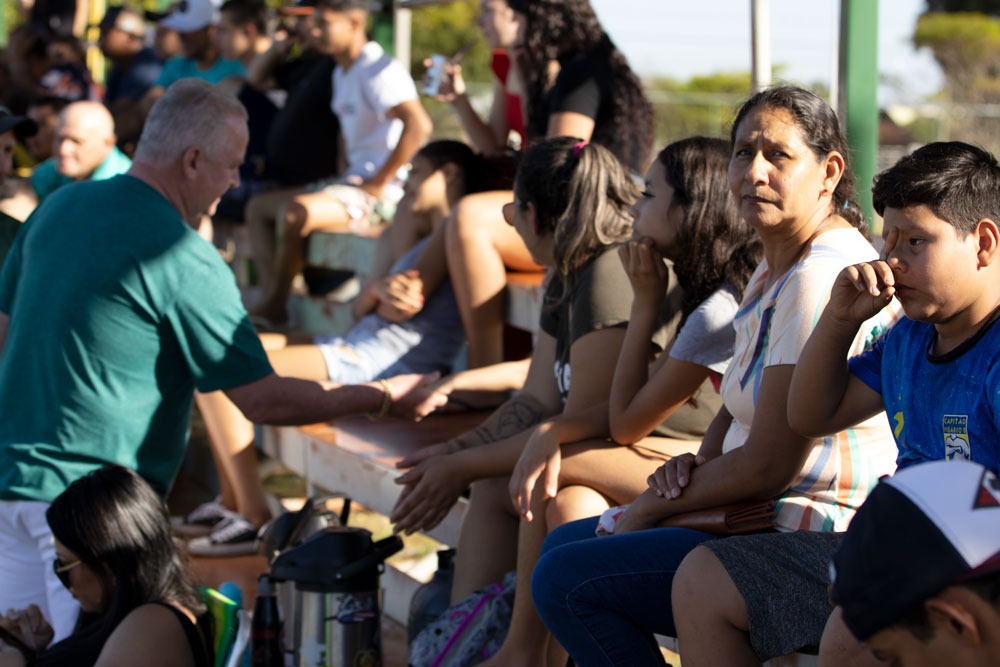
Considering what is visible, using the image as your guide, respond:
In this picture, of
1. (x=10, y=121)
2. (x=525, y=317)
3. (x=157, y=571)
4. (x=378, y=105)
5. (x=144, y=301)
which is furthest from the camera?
(x=378, y=105)

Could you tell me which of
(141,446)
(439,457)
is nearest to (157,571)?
(141,446)

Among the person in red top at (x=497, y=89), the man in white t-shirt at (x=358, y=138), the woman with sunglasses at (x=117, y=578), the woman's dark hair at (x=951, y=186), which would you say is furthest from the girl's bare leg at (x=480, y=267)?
the woman's dark hair at (x=951, y=186)

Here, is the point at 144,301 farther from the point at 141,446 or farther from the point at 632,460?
the point at 632,460

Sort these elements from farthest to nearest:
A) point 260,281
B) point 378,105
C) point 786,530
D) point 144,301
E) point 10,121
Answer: point 260,281 → point 378,105 → point 10,121 → point 144,301 → point 786,530

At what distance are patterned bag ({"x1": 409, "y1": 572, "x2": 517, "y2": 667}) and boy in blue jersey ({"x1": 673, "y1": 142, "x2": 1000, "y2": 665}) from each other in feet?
3.46

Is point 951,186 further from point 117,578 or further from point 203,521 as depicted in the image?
point 203,521

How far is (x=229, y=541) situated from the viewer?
5.25 meters

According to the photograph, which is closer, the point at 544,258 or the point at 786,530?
the point at 786,530

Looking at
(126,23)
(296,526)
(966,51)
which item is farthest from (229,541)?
(966,51)

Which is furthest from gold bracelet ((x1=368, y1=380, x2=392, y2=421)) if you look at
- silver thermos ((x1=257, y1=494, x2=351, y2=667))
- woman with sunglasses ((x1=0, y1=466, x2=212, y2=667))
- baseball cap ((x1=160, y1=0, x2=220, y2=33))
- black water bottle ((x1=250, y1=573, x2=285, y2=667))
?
baseball cap ((x1=160, y1=0, x2=220, y2=33))

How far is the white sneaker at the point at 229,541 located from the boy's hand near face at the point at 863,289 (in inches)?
133

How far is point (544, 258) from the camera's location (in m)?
3.74

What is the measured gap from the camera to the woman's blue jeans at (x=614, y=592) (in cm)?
266

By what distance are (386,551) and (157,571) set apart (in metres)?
0.70
